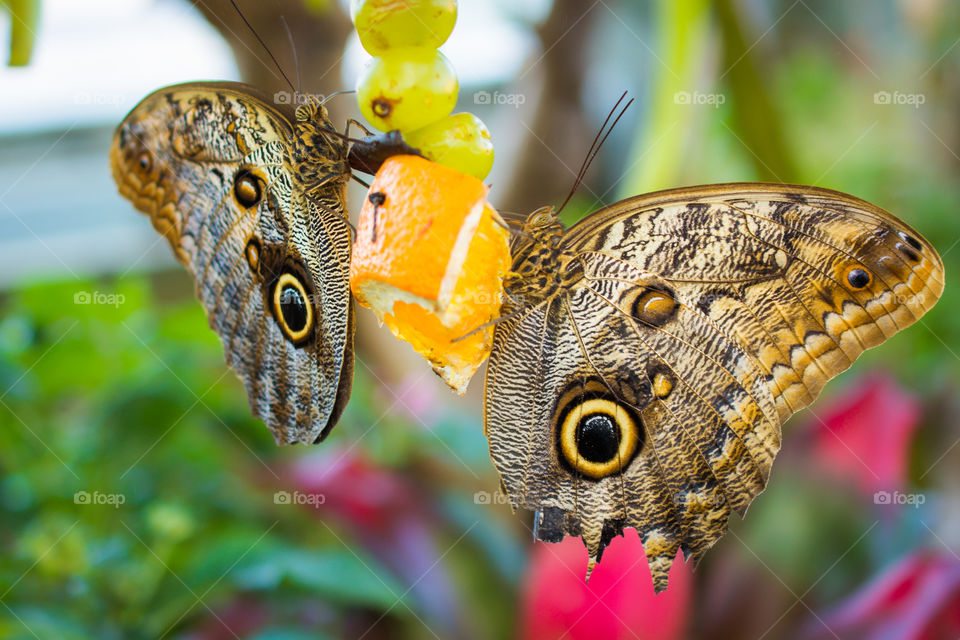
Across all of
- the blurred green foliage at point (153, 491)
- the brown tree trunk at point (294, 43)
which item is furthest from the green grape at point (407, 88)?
the blurred green foliage at point (153, 491)

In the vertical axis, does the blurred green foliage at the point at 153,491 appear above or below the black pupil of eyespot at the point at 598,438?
below

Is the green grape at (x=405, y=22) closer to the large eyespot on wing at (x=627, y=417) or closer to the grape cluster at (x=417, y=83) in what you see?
the grape cluster at (x=417, y=83)

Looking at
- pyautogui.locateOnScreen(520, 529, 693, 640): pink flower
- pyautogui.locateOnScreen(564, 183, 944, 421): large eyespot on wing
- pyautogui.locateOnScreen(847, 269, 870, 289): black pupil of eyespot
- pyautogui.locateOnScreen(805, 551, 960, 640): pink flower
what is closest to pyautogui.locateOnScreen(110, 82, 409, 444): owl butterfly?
pyautogui.locateOnScreen(564, 183, 944, 421): large eyespot on wing

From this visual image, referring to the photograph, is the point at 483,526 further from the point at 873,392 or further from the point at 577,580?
the point at 873,392

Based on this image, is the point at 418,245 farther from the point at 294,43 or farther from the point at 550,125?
the point at 550,125

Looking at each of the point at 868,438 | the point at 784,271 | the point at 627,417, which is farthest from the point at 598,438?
the point at 868,438

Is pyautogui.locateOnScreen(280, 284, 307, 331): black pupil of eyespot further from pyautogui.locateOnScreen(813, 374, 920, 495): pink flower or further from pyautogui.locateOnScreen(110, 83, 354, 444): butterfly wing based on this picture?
pyautogui.locateOnScreen(813, 374, 920, 495): pink flower
